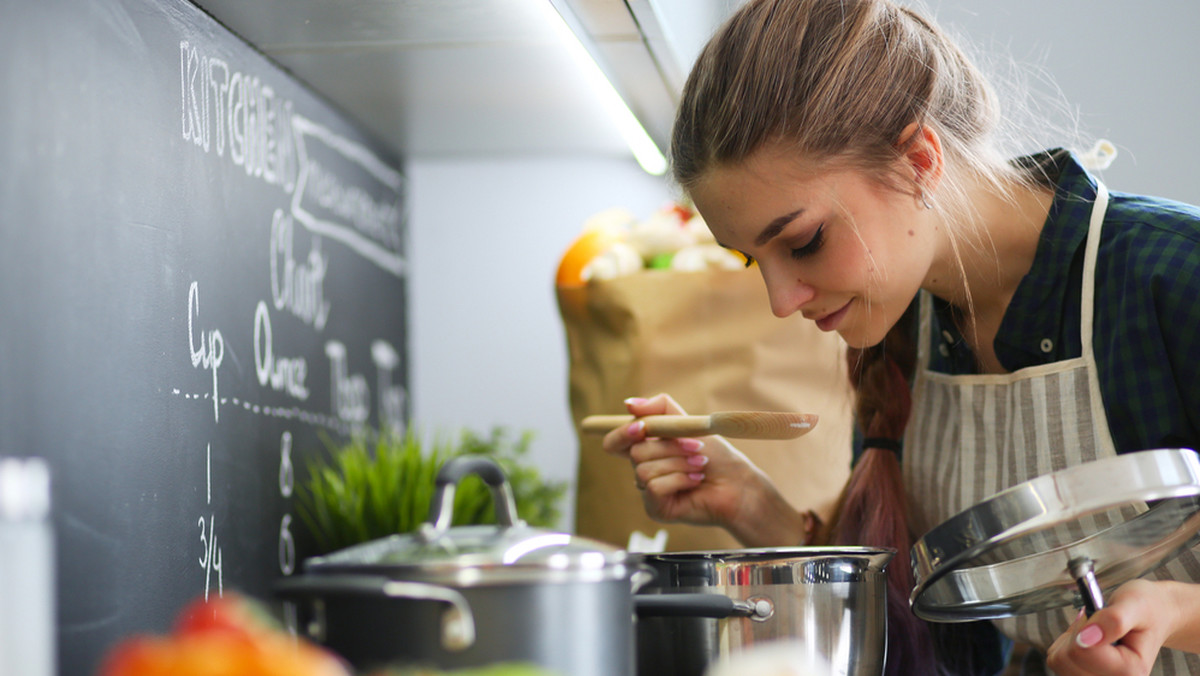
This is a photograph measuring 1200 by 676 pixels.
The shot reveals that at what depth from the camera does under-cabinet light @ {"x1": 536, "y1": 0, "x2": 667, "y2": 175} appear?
1.10 meters

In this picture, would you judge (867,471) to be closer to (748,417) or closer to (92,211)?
(748,417)

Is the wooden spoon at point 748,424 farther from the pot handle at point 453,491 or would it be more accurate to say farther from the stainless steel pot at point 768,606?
the pot handle at point 453,491

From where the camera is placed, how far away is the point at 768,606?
0.80 meters

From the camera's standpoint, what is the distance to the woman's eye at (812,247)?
0.91 meters

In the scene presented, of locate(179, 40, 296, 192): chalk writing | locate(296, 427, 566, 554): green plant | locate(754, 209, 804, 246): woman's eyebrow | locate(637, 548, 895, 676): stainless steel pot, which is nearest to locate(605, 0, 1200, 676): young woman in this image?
locate(754, 209, 804, 246): woman's eyebrow

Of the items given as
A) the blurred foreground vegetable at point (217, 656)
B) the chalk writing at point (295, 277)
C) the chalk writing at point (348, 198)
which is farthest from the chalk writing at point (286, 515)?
the blurred foreground vegetable at point (217, 656)

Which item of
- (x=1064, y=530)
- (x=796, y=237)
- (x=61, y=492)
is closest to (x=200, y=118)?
(x=61, y=492)

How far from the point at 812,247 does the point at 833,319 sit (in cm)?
10

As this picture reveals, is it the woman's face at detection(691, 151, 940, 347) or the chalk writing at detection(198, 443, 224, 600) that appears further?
Result: the chalk writing at detection(198, 443, 224, 600)

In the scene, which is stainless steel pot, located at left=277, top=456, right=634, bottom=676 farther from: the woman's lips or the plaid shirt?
the plaid shirt

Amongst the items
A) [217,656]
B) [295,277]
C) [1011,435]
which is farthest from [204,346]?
[1011,435]

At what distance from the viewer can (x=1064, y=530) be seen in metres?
1.01

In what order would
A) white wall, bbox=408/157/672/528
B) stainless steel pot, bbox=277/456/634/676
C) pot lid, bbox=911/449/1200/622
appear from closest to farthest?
stainless steel pot, bbox=277/456/634/676
pot lid, bbox=911/449/1200/622
white wall, bbox=408/157/672/528

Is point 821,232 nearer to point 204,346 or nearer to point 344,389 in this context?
point 204,346
